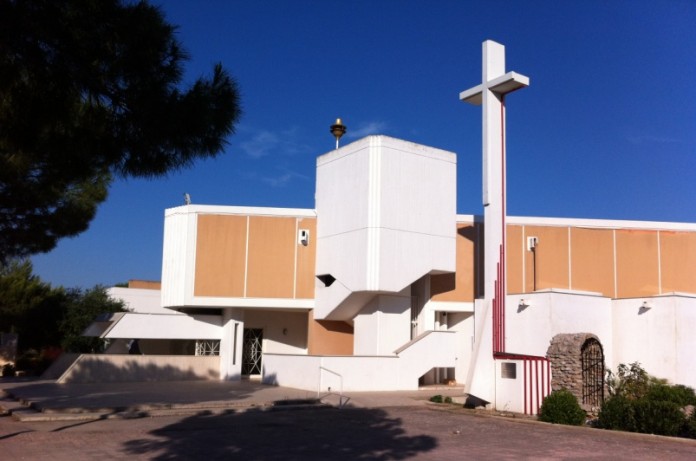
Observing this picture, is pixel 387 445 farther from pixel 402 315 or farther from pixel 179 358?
pixel 179 358

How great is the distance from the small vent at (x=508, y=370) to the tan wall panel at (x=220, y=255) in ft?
37.9

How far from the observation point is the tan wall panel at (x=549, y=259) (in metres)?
28.3

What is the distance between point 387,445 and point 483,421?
473 centimetres

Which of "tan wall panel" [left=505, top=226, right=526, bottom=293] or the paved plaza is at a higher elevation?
"tan wall panel" [left=505, top=226, right=526, bottom=293]

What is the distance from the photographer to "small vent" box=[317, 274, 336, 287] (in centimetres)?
2705

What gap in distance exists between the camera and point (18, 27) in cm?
935

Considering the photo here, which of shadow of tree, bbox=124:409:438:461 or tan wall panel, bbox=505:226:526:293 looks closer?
shadow of tree, bbox=124:409:438:461

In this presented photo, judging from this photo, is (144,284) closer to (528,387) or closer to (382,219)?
(382,219)

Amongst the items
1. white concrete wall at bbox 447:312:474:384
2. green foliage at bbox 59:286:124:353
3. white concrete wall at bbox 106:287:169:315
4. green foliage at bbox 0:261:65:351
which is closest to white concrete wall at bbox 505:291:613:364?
white concrete wall at bbox 447:312:474:384

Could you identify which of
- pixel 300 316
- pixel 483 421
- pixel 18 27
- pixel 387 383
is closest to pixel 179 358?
pixel 300 316

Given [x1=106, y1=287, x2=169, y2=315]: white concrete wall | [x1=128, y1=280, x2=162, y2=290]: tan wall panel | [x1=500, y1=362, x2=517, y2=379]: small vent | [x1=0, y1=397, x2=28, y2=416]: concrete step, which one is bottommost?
[x1=0, y1=397, x2=28, y2=416]: concrete step

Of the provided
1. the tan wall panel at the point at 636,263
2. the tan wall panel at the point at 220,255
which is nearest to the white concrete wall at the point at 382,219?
the tan wall panel at the point at 220,255

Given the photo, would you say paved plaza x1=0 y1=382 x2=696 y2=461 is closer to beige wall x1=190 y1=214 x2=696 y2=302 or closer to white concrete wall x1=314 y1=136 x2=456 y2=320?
white concrete wall x1=314 y1=136 x2=456 y2=320

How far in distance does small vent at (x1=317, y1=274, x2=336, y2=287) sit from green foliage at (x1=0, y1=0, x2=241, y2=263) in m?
16.1
